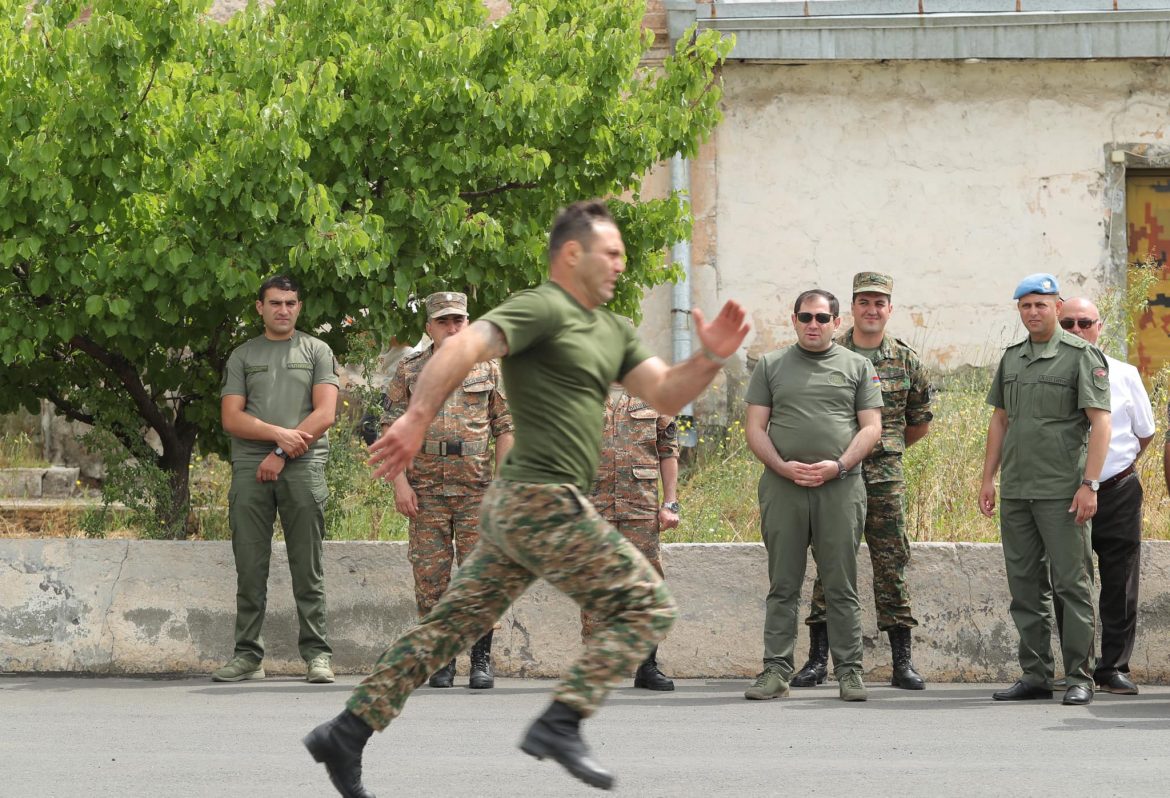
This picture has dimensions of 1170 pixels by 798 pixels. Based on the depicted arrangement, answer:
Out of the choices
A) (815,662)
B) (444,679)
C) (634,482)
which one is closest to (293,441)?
(444,679)

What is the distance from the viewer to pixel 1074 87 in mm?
14359

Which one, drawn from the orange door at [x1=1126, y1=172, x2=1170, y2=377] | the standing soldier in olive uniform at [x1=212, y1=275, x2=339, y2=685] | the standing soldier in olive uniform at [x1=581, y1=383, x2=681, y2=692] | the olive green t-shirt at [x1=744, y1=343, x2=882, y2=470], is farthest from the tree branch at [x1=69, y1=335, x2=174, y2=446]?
the orange door at [x1=1126, y1=172, x2=1170, y2=377]

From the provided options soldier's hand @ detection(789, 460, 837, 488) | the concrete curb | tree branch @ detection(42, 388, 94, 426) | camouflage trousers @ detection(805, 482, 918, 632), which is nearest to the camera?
soldier's hand @ detection(789, 460, 837, 488)

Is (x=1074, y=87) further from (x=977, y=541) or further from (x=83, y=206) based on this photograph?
(x=83, y=206)

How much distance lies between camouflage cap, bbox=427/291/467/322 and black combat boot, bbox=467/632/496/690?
1.72m

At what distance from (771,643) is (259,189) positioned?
3675mm

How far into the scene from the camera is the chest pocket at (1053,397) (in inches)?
310

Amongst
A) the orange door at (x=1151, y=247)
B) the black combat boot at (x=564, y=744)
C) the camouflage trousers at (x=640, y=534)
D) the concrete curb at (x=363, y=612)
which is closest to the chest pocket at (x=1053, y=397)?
the concrete curb at (x=363, y=612)

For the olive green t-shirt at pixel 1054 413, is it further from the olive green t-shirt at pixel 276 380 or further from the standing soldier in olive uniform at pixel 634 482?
the olive green t-shirt at pixel 276 380

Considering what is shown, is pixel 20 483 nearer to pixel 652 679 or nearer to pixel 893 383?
pixel 652 679

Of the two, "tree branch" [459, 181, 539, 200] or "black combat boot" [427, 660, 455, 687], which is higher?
"tree branch" [459, 181, 539, 200]

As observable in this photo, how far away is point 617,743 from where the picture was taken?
6.45m

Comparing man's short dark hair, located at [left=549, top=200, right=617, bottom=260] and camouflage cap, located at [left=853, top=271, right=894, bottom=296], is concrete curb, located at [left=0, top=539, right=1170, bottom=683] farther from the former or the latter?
man's short dark hair, located at [left=549, top=200, right=617, bottom=260]

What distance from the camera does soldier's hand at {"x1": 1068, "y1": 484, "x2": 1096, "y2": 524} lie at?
7688 mm
